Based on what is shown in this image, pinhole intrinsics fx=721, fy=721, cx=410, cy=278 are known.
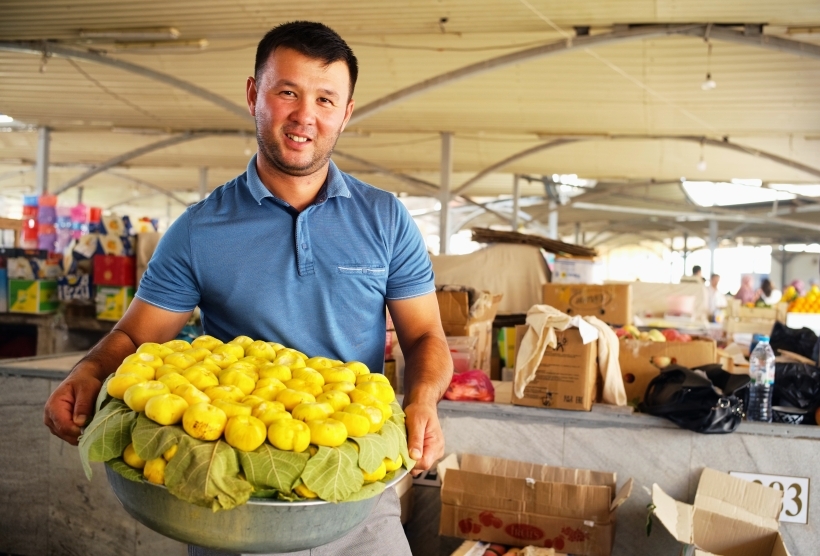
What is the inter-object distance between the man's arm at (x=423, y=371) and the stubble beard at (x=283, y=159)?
1.43 feet

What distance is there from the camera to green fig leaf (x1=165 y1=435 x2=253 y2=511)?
4.10 feet

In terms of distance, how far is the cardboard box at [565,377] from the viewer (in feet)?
11.8

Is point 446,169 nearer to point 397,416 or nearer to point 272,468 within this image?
point 397,416

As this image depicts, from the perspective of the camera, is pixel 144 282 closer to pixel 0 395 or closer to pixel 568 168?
pixel 0 395

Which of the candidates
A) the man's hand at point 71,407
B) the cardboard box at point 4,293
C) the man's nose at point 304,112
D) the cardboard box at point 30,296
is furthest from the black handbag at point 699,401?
the cardboard box at point 4,293

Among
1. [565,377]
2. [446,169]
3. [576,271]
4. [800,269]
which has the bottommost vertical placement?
[565,377]

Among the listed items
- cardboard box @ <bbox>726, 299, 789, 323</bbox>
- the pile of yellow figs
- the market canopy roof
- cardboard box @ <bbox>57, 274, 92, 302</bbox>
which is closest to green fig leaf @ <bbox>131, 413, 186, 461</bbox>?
the pile of yellow figs

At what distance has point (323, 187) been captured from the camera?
1989 mm

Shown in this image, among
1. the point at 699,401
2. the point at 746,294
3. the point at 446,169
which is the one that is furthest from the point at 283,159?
the point at 746,294

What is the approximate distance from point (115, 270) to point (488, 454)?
4.23m

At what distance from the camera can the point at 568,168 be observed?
16.1 metres

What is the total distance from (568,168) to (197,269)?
14974 millimetres

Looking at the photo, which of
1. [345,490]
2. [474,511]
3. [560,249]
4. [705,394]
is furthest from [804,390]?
[345,490]

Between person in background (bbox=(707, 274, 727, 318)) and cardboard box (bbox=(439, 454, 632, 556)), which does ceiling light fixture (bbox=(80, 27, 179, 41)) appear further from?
person in background (bbox=(707, 274, 727, 318))
